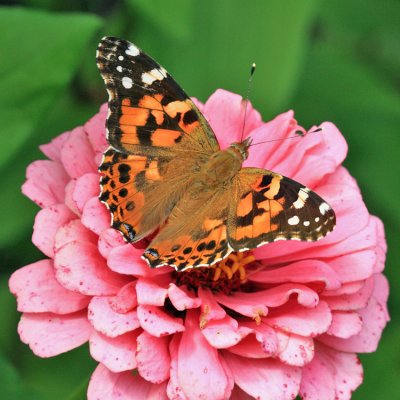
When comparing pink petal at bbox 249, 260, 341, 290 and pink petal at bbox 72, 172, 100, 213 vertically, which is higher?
pink petal at bbox 72, 172, 100, 213

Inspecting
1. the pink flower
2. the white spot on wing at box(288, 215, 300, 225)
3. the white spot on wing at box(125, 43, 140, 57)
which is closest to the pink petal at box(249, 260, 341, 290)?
the pink flower

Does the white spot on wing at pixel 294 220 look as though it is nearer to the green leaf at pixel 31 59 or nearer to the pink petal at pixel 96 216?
the pink petal at pixel 96 216

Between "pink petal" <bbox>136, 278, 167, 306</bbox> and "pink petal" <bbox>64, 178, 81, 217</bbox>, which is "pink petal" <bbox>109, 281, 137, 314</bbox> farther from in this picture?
"pink petal" <bbox>64, 178, 81, 217</bbox>

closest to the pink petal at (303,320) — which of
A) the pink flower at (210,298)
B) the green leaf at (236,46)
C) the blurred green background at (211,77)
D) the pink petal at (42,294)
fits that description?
the pink flower at (210,298)

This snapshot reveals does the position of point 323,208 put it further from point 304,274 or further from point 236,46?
point 236,46

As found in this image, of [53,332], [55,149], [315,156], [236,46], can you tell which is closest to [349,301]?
[315,156]

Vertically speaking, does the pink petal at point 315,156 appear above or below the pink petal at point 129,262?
above

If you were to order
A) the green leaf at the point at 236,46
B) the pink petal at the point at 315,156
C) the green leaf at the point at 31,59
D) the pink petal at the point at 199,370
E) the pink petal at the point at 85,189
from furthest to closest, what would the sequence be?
the green leaf at the point at 236,46, the green leaf at the point at 31,59, the pink petal at the point at 315,156, the pink petal at the point at 85,189, the pink petal at the point at 199,370
